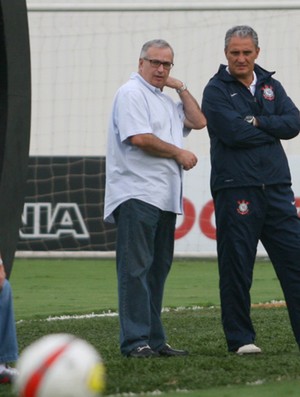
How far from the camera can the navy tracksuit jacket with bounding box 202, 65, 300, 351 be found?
26.2ft

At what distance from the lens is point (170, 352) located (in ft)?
26.3

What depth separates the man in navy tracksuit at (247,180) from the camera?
26.2 feet

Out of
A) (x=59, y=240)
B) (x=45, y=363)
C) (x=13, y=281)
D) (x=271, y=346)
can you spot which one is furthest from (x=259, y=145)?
(x=59, y=240)

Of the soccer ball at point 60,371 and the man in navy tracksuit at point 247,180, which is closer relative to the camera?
the soccer ball at point 60,371

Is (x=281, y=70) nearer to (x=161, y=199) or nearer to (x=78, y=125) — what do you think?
(x=78, y=125)

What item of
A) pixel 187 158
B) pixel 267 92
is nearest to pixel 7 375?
pixel 187 158

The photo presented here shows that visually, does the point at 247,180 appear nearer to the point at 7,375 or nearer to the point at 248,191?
the point at 248,191

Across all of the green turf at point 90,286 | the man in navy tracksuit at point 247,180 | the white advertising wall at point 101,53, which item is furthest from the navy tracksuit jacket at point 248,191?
the white advertising wall at point 101,53

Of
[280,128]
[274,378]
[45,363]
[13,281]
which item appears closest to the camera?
[45,363]

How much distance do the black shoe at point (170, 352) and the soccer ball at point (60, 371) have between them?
335 centimetres

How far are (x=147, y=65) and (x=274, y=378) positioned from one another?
221 cm

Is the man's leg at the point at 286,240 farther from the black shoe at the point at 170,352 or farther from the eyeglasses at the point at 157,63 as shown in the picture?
the eyeglasses at the point at 157,63

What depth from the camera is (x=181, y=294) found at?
43.1 feet

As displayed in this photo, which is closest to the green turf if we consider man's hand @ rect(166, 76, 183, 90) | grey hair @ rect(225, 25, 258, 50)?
man's hand @ rect(166, 76, 183, 90)
